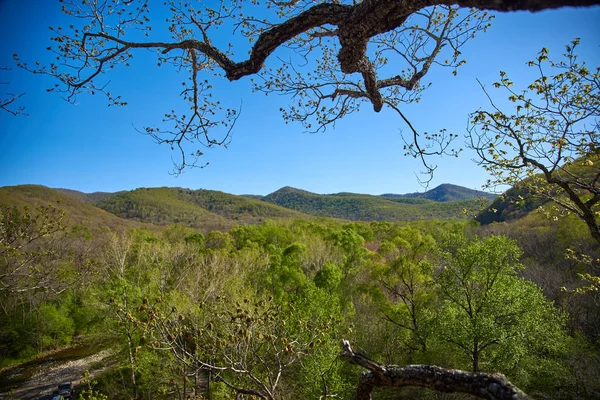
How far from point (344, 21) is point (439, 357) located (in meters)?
16.4

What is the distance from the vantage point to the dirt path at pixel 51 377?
1955cm

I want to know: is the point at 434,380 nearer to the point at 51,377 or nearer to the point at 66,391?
the point at 66,391

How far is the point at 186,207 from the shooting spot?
154m

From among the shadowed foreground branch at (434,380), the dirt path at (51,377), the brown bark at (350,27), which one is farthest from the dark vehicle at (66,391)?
the shadowed foreground branch at (434,380)

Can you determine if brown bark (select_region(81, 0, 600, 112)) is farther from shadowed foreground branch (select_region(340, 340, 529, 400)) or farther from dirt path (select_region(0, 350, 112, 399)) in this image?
dirt path (select_region(0, 350, 112, 399))

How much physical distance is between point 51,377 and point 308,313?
20.6 metres

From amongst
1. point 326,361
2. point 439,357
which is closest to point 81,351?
point 326,361

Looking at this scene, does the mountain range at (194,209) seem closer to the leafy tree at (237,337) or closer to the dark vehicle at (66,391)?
the dark vehicle at (66,391)

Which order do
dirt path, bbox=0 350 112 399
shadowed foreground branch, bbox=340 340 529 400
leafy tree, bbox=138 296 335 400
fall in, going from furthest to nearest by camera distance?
dirt path, bbox=0 350 112 399
leafy tree, bbox=138 296 335 400
shadowed foreground branch, bbox=340 340 529 400

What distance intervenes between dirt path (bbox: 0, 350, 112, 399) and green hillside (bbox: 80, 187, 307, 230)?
79.6 metres

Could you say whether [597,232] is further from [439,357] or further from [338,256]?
[338,256]

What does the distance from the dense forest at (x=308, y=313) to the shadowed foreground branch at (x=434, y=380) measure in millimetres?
1301

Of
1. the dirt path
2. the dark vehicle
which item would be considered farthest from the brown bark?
the dirt path

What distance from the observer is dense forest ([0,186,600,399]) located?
5727mm
